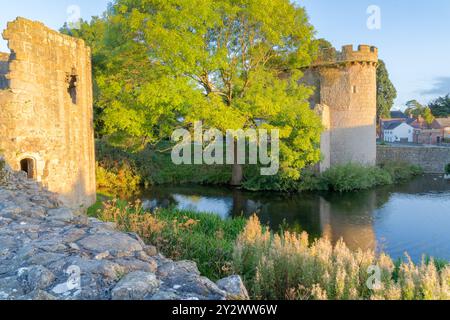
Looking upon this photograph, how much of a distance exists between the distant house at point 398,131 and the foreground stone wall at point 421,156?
96.9 ft

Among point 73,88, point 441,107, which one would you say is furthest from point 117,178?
point 441,107

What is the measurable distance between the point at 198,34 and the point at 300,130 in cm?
634

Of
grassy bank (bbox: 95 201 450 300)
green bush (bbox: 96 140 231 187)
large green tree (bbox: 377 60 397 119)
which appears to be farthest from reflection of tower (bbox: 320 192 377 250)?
large green tree (bbox: 377 60 397 119)

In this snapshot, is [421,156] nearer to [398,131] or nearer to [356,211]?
[356,211]

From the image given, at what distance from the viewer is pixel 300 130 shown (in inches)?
696

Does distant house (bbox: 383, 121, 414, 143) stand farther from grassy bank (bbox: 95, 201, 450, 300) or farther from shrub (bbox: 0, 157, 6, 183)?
shrub (bbox: 0, 157, 6, 183)

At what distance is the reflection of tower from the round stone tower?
234 inches

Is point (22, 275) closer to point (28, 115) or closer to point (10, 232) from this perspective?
point (10, 232)

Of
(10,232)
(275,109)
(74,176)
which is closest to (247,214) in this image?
(275,109)

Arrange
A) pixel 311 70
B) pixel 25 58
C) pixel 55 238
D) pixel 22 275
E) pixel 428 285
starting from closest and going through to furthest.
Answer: pixel 22 275 → pixel 428 285 → pixel 55 238 → pixel 25 58 → pixel 311 70

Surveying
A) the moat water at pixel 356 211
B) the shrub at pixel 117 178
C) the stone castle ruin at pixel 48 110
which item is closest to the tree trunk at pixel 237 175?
the moat water at pixel 356 211

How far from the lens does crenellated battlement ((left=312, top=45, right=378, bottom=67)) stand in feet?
73.0

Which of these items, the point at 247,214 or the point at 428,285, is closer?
the point at 428,285

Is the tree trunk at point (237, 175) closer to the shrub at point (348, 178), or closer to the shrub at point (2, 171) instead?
the shrub at point (348, 178)
